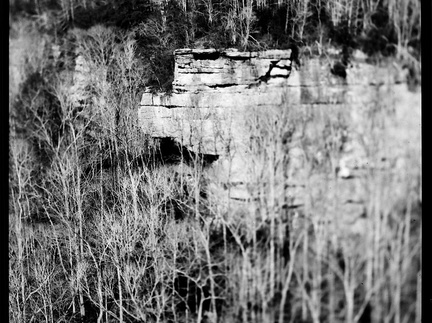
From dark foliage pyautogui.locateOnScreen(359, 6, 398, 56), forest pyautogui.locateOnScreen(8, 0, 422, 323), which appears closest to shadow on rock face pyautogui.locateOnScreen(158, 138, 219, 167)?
forest pyautogui.locateOnScreen(8, 0, 422, 323)

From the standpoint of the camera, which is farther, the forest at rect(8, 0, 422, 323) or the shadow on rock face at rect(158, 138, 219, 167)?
the shadow on rock face at rect(158, 138, 219, 167)

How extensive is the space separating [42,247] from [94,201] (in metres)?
0.59

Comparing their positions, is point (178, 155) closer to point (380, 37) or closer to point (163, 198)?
point (163, 198)

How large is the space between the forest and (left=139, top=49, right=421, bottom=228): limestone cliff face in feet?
0.19

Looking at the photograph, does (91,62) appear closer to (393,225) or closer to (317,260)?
(317,260)

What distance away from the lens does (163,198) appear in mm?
2947

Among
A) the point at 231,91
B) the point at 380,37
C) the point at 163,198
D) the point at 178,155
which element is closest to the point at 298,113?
the point at 231,91

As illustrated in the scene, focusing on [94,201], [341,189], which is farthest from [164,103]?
[341,189]

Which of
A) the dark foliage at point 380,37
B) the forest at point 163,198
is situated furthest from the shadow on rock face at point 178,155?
the dark foliage at point 380,37

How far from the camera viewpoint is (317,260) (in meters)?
2.62

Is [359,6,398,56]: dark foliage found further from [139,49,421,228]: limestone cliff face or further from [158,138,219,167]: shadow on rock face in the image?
[158,138,219,167]: shadow on rock face

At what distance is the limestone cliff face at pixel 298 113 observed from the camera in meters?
2.54

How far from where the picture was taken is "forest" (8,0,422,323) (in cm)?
254

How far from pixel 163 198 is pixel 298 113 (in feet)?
3.83
